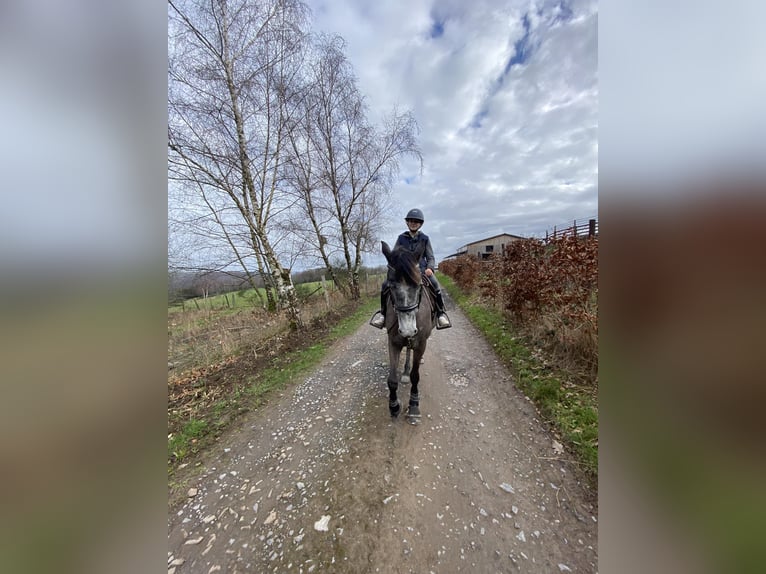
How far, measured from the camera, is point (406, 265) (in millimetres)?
3041

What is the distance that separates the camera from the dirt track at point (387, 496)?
1.96 meters

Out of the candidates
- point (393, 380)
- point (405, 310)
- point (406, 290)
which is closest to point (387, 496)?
point (393, 380)

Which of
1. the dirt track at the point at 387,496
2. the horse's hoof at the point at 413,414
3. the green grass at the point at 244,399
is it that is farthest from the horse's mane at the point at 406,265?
the green grass at the point at 244,399

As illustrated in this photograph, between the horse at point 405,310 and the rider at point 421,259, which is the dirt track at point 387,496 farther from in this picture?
the rider at point 421,259

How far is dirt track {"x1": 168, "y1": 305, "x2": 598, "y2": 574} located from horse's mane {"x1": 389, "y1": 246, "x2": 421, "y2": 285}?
85.5 inches

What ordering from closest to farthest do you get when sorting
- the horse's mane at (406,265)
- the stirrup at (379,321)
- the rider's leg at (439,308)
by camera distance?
the horse's mane at (406,265) < the stirrup at (379,321) < the rider's leg at (439,308)

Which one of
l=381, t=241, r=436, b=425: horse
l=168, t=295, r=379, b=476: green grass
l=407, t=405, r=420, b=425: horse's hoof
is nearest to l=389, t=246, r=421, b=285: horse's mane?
l=381, t=241, r=436, b=425: horse

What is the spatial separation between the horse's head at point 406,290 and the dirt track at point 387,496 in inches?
62.2

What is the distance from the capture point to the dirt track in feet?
6.42

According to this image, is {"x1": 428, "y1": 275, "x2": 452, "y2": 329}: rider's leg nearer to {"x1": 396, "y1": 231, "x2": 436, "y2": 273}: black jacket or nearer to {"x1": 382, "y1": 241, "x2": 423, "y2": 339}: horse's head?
{"x1": 396, "y1": 231, "x2": 436, "y2": 273}: black jacket
